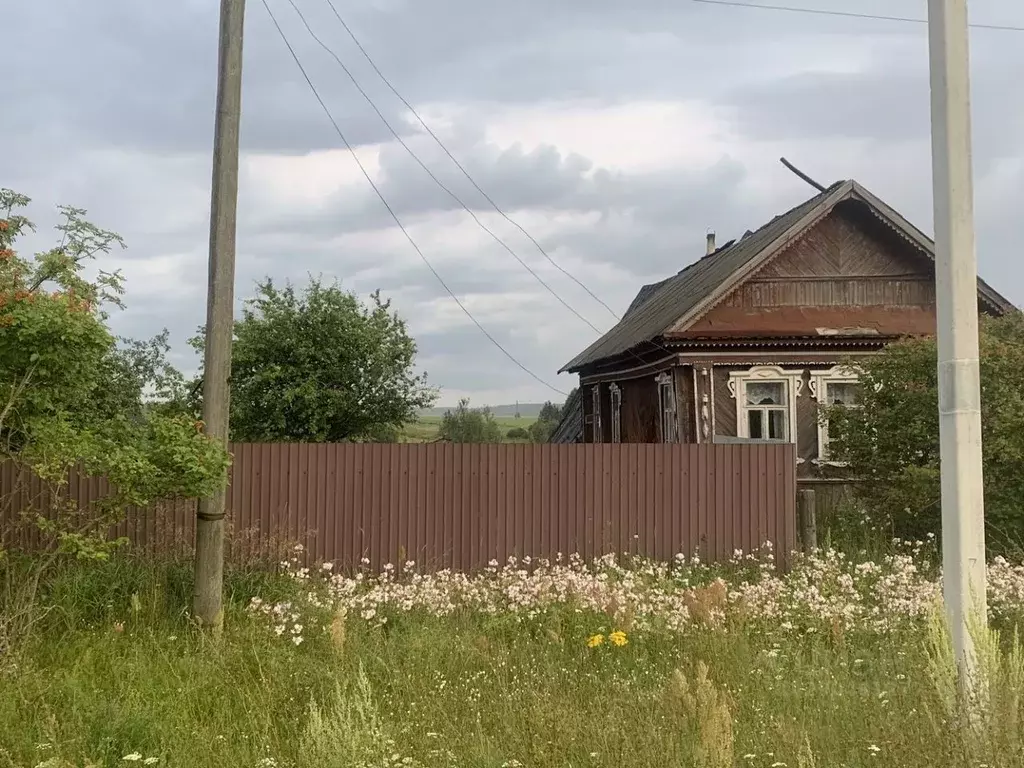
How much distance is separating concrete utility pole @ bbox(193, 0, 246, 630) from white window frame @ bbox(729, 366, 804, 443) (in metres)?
11.6

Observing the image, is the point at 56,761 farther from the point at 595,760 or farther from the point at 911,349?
the point at 911,349

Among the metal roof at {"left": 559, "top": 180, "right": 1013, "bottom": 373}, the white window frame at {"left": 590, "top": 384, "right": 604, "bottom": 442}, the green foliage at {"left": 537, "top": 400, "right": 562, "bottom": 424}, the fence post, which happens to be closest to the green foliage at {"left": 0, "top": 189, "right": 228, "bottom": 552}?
the fence post

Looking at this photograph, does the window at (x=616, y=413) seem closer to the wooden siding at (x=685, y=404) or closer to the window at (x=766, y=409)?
the wooden siding at (x=685, y=404)

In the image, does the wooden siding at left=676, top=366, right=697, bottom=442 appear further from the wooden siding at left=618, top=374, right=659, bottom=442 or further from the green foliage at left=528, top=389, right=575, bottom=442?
the green foliage at left=528, top=389, right=575, bottom=442

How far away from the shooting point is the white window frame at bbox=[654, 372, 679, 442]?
17734 millimetres

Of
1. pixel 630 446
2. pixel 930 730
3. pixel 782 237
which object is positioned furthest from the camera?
pixel 782 237

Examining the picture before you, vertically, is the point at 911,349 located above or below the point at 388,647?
above

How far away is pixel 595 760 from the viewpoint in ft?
13.8

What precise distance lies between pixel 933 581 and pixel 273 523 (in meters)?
6.86

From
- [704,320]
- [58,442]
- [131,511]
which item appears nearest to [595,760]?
[58,442]

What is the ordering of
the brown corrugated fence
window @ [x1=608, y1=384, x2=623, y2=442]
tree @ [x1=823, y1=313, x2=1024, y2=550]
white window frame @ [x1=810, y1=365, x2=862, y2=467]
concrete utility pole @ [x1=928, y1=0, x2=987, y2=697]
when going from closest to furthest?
concrete utility pole @ [x1=928, y1=0, x2=987, y2=697], the brown corrugated fence, tree @ [x1=823, y1=313, x2=1024, y2=550], white window frame @ [x1=810, y1=365, x2=862, y2=467], window @ [x1=608, y1=384, x2=623, y2=442]

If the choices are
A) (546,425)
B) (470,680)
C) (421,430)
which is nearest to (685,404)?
(470,680)

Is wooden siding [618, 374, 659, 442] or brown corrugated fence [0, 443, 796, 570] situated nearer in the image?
brown corrugated fence [0, 443, 796, 570]

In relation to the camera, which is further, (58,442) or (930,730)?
(58,442)
